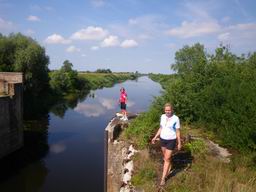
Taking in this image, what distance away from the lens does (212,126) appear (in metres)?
10.6

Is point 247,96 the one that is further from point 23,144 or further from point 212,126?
point 23,144

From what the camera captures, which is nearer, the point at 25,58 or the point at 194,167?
the point at 194,167

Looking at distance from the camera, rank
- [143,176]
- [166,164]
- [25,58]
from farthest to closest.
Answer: [25,58] → [143,176] → [166,164]

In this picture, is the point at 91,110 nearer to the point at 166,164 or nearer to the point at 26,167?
the point at 26,167

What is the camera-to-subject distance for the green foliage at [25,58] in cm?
3525

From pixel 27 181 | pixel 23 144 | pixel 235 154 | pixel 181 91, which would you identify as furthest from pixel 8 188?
pixel 235 154

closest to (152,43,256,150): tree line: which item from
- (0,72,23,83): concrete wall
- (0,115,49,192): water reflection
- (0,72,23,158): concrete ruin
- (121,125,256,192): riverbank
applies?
(121,125,256,192): riverbank

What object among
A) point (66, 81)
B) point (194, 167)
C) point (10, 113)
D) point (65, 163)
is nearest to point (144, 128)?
point (194, 167)

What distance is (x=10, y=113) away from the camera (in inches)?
819

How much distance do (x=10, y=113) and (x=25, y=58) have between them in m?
15.7

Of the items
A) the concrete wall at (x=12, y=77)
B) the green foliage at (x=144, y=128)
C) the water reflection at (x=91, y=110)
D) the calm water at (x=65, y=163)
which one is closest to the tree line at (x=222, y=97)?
the green foliage at (x=144, y=128)

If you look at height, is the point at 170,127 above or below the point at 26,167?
above

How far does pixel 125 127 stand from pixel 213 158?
377cm

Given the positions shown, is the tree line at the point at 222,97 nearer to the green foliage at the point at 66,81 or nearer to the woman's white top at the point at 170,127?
the woman's white top at the point at 170,127
